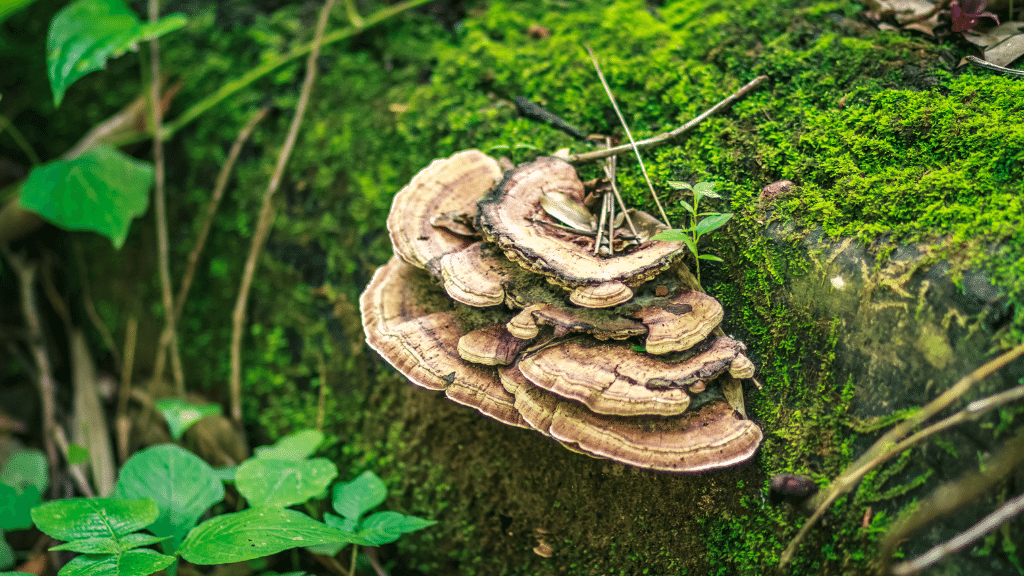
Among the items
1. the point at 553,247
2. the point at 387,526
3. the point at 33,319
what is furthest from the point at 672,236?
the point at 33,319

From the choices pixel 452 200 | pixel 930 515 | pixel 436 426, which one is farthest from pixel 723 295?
pixel 436 426

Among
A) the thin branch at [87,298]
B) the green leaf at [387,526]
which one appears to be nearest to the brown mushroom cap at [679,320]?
the green leaf at [387,526]

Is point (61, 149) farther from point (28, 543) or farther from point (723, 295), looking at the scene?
point (723, 295)

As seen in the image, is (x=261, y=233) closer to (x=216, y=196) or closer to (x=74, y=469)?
(x=216, y=196)

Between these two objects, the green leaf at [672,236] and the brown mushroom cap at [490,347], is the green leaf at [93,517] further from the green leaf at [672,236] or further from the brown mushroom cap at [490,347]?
the green leaf at [672,236]

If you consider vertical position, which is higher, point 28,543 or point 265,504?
point 265,504

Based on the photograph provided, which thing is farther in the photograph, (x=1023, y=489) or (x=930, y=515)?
(x=1023, y=489)
